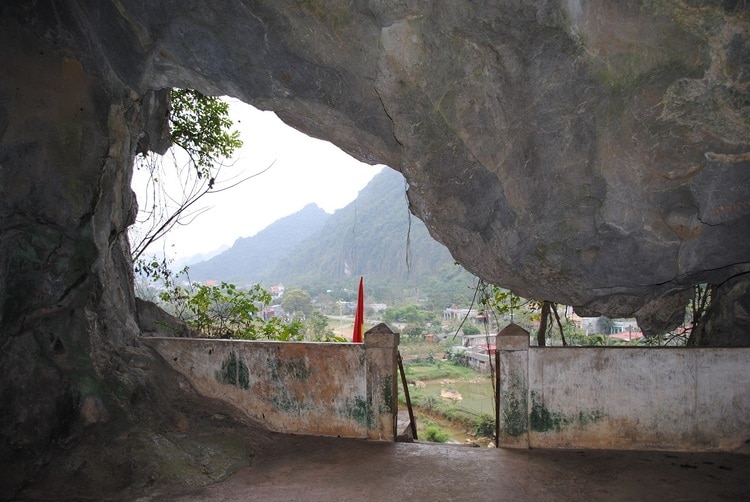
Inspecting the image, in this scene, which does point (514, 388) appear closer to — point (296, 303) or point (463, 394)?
point (463, 394)

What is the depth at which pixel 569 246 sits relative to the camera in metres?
5.67

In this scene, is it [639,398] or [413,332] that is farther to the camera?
[413,332]

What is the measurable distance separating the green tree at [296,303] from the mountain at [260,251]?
1992 cm

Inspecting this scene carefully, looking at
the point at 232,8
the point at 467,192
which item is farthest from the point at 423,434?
the point at 232,8

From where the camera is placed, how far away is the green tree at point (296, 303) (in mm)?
27672

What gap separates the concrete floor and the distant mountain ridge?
2370 cm

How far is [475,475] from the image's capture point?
15.6 ft

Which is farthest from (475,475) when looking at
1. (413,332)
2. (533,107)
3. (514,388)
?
(413,332)

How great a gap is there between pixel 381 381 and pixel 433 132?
3.04 metres

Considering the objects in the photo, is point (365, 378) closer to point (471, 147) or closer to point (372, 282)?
point (471, 147)

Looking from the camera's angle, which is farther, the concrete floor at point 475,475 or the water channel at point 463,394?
the water channel at point 463,394

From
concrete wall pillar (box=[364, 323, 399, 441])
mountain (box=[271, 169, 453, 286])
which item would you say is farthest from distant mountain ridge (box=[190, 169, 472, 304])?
concrete wall pillar (box=[364, 323, 399, 441])

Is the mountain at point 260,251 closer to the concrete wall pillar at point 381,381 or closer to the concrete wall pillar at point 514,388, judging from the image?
the concrete wall pillar at point 381,381

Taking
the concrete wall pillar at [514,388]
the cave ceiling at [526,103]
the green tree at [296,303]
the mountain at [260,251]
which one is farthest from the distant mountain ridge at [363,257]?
the concrete wall pillar at [514,388]
